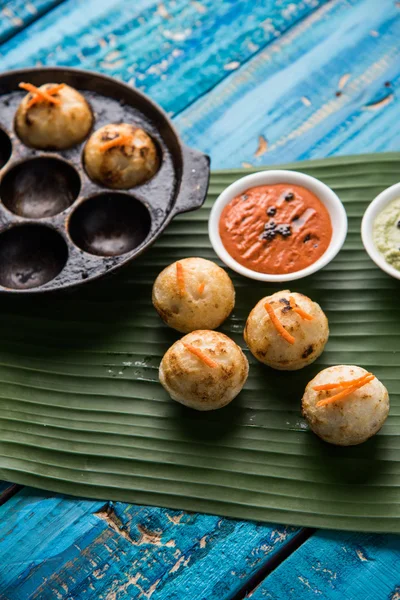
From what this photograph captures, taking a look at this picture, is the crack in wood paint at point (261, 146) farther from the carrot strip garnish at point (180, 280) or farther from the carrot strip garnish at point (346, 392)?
the carrot strip garnish at point (346, 392)

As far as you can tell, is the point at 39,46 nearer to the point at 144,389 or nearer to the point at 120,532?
the point at 144,389

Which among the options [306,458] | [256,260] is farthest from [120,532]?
[256,260]

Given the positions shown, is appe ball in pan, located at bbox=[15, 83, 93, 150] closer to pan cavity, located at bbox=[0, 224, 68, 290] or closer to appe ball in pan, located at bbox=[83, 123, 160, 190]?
appe ball in pan, located at bbox=[83, 123, 160, 190]

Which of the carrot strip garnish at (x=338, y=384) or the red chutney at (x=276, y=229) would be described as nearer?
the carrot strip garnish at (x=338, y=384)

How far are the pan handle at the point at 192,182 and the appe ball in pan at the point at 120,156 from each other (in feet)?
0.80

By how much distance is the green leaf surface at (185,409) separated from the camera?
3.25 m

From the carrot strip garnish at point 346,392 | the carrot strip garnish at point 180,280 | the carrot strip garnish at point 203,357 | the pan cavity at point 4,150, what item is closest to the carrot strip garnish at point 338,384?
the carrot strip garnish at point 346,392

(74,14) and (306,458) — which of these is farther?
(74,14)

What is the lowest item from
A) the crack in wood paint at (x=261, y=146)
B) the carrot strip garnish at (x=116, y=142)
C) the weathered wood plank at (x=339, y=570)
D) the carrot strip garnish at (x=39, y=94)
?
the weathered wood plank at (x=339, y=570)

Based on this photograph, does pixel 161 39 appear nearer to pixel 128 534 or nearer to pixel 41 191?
pixel 41 191

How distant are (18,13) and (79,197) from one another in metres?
1.70

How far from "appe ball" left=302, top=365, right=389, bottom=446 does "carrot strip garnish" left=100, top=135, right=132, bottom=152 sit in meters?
1.64

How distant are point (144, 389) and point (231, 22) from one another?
8.55 feet

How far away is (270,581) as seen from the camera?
318 cm
